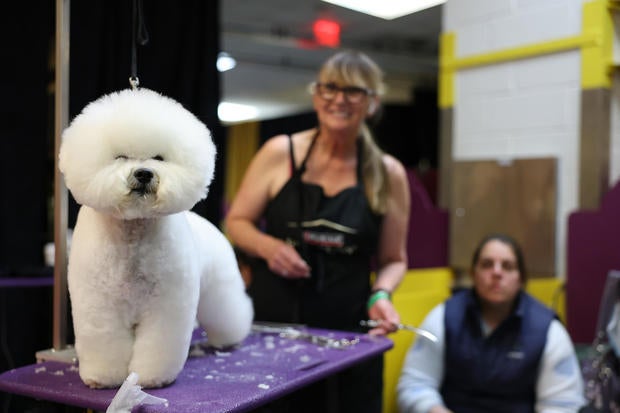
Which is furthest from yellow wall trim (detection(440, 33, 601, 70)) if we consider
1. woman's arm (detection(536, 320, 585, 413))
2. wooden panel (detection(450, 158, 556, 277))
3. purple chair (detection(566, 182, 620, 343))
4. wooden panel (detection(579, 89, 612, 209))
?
woman's arm (detection(536, 320, 585, 413))

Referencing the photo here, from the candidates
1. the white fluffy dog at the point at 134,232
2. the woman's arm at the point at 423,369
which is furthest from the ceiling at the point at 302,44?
the white fluffy dog at the point at 134,232

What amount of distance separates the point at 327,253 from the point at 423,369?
78cm

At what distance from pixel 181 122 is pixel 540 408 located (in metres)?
1.59

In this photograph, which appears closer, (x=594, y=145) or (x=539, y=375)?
(x=539, y=375)

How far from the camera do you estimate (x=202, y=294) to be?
1042 mm

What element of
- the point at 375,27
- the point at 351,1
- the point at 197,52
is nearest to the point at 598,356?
the point at 351,1

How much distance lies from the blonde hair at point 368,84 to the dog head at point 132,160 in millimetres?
722

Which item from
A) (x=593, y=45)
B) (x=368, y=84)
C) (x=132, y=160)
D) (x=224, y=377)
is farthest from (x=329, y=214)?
(x=593, y=45)

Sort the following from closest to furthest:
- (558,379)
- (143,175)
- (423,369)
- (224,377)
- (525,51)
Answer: (143,175) → (224,377) → (558,379) → (423,369) → (525,51)

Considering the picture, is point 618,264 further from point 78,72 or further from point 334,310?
point 78,72

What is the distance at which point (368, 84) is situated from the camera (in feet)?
4.87

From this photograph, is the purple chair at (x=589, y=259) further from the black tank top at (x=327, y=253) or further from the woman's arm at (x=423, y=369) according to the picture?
the black tank top at (x=327, y=253)

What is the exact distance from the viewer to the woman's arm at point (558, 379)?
6.24 feet

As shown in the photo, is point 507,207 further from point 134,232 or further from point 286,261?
point 134,232
